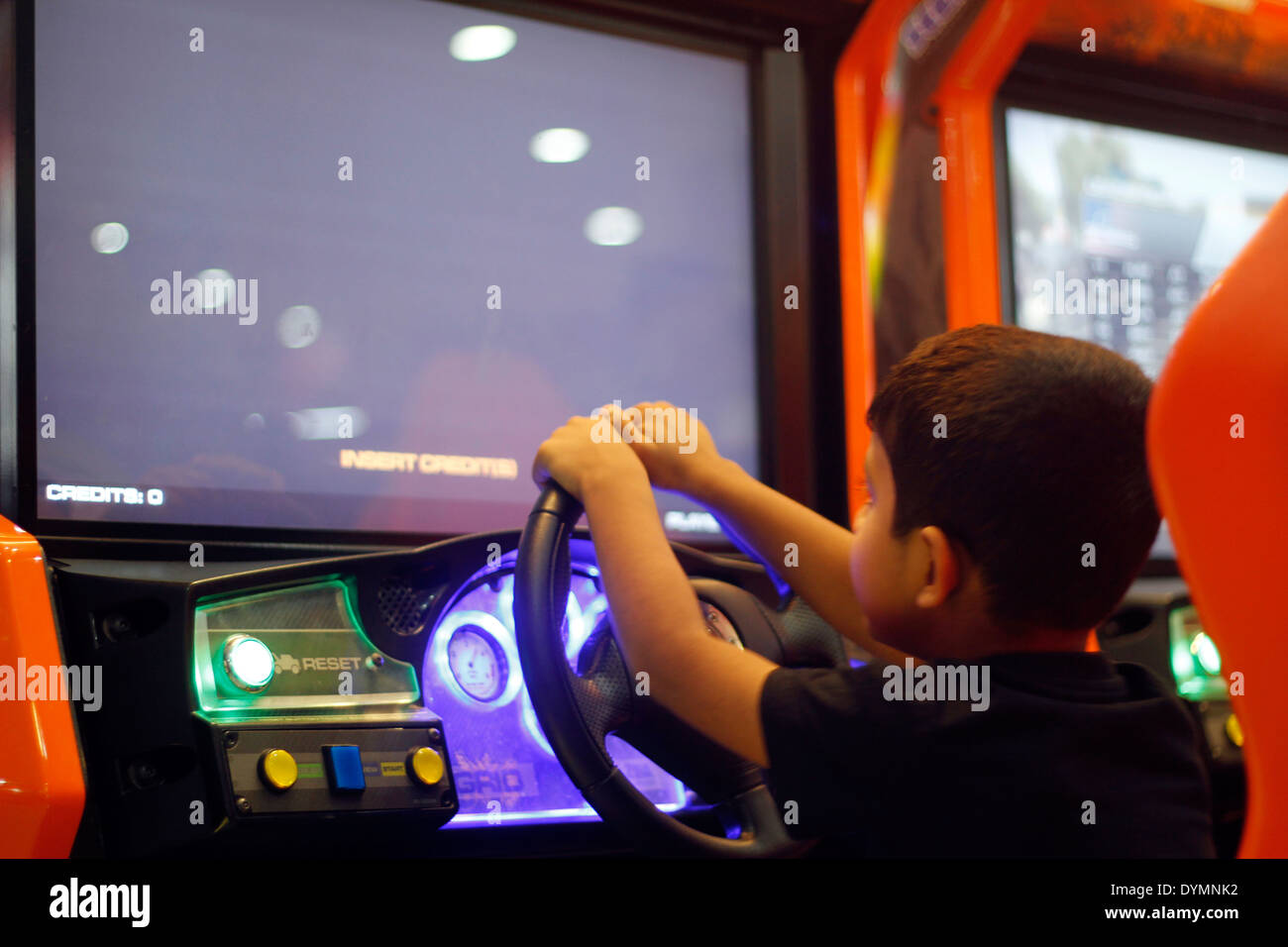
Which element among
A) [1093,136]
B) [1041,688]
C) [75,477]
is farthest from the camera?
[1093,136]

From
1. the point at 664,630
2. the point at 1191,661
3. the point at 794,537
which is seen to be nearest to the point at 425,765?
the point at 664,630

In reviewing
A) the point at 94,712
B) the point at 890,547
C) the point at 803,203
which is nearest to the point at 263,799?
the point at 94,712

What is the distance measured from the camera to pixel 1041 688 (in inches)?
34.8

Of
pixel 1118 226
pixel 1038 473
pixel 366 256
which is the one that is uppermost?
pixel 1118 226

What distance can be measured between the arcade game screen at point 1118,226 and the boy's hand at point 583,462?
0.92 metres

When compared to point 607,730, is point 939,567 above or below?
above

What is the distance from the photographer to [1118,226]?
5.98ft

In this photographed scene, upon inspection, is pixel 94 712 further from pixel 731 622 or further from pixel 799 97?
pixel 799 97

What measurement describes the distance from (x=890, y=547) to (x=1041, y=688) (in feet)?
0.52

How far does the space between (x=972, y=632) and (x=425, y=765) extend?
1.59 feet

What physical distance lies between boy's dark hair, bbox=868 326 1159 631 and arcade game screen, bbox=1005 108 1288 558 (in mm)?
834

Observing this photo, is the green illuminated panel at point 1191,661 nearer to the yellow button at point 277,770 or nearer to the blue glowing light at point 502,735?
the blue glowing light at point 502,735

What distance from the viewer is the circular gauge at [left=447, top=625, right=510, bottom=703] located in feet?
4.00

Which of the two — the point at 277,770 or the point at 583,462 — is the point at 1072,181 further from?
the point at 277,770
